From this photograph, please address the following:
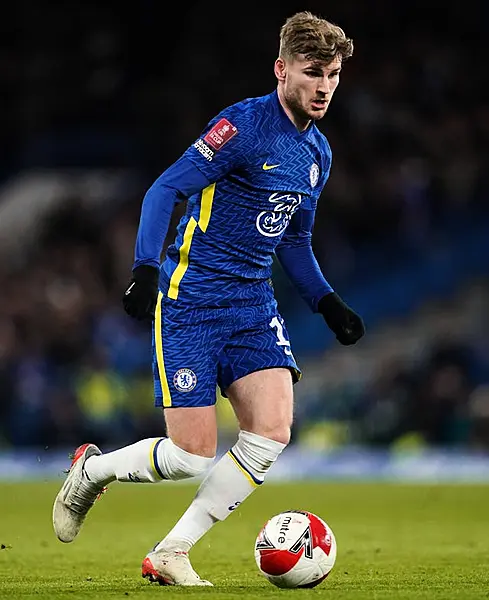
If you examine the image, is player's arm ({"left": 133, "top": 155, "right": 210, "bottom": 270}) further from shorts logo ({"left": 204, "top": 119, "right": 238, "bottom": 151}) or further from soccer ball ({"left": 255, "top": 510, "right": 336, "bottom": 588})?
soccer ball ({"left": 255, "top": 510, "right": 336, "bottom": 588})

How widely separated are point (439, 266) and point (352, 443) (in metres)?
3.20

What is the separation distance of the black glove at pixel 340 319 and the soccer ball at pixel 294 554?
0.97 m

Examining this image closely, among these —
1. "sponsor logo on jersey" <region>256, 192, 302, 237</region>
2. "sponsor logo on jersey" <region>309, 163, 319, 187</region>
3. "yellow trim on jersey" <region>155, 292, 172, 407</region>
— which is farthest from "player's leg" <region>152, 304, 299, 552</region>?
"sponsor logo on jersey" <region>309, 163, 319, 187</region>

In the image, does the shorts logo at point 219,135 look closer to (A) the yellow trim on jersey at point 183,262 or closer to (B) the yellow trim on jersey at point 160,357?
(A) the yellow trim on jersey at point 183,262

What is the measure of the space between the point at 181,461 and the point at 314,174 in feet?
4.44

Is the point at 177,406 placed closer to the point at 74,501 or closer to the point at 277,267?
the point at 74,501

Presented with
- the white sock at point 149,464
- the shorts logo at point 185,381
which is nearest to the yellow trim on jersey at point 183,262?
the shorts logo at point 185,381

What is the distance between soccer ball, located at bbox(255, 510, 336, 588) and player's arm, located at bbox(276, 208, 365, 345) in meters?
0.98

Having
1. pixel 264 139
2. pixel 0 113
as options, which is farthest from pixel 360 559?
pixel 0 113

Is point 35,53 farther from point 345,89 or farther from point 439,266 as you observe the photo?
point 439,266

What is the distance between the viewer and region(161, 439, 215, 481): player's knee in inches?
227

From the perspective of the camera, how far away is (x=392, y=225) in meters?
17.7

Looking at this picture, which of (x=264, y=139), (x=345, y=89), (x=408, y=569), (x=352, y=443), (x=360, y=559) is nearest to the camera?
(x=264, y=139)

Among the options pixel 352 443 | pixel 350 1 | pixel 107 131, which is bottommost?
pixel 352 443
